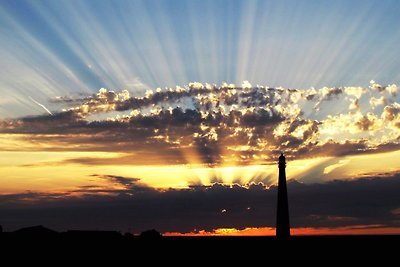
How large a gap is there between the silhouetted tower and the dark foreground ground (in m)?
0.72

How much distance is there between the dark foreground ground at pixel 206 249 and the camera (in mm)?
36406

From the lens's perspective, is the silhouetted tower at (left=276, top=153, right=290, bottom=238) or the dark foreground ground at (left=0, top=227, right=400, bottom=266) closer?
the dark foreground ground at (left=0, top=227, right=400, bottom=266)

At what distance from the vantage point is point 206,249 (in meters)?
39.1

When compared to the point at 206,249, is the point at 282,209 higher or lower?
higher

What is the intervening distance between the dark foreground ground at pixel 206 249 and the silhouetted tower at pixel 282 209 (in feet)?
2.36

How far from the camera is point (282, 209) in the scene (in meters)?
39.8

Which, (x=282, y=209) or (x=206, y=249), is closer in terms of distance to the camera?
(x=206, y=249)

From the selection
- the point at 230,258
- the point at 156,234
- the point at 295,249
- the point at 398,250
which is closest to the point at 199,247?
the point at 230,258

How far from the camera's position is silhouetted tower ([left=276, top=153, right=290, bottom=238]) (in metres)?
39.7

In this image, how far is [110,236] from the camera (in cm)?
4531

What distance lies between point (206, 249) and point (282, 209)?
6.23 metres

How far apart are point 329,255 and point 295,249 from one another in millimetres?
3174

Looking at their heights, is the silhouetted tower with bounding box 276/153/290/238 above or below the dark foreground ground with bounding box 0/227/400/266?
above

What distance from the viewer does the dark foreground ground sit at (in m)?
36.4
